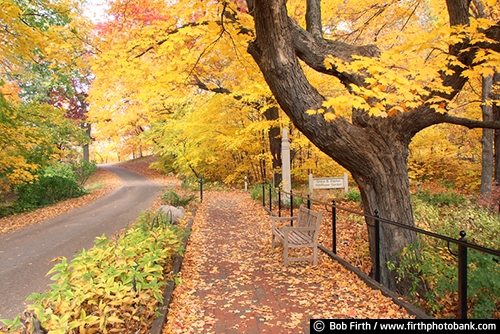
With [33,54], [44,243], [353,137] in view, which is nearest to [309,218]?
[353,137]

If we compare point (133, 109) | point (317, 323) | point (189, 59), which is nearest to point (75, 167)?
point (133, 109)

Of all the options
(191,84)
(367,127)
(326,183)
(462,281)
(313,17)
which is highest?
(191,84)

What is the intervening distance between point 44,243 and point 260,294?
659 centimetres

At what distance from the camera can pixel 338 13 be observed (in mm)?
8734

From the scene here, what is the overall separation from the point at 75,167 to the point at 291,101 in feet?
62.9

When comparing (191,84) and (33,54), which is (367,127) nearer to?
(191,84)

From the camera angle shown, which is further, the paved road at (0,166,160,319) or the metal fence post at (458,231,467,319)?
the paved road at (0,166,160,319)

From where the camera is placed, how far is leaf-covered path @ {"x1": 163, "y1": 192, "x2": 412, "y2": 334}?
3.46 meters

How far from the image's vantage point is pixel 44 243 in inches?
326

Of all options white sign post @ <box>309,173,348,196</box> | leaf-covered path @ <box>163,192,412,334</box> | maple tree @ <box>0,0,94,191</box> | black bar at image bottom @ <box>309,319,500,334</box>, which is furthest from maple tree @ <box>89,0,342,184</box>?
black bar at image bottom @ <box>309,319,500,334</box>

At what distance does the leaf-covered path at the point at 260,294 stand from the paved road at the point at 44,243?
8.27 feet

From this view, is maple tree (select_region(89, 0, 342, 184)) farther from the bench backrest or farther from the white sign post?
the bench backrest

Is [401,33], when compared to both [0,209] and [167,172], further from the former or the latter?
[167,172]

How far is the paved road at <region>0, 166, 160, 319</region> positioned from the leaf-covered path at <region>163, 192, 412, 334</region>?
2.52 meters
